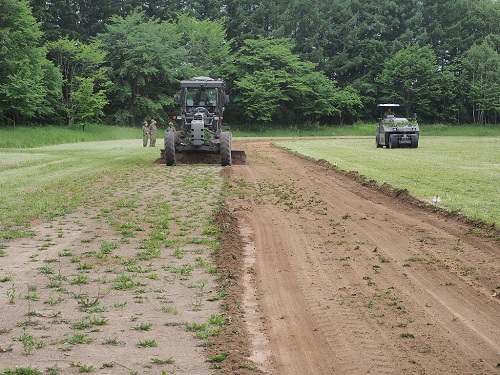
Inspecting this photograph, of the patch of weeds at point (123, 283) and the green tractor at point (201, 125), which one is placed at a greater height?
the green tractor at point (201, 125)

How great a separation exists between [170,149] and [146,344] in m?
17.2

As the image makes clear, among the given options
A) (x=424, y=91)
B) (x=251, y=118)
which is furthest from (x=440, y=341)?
(x=424, y=91)

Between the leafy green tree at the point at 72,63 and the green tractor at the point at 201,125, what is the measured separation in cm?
3365

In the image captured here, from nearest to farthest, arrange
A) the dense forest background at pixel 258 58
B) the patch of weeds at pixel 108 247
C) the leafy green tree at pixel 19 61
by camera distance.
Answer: the patch of weeds at pixel 108 247, the leafy green tree at pixel 19 61, the dense forest background at pixel 258 58

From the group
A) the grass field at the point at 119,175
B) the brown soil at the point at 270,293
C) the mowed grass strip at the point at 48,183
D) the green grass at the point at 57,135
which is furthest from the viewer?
the green grass at the point at 57,135

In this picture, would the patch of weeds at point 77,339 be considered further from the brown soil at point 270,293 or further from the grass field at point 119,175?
the grass field at point 119,175

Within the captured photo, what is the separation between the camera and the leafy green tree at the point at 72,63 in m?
56.8

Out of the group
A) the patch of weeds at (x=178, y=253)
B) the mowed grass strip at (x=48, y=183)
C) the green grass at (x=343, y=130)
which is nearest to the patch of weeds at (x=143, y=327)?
the patch of weeds at (x=178, y=253)

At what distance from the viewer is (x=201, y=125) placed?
23.1 m

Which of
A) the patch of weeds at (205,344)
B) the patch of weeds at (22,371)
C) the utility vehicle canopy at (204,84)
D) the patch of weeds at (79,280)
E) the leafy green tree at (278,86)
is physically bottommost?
the patch of weeds at (205,344)

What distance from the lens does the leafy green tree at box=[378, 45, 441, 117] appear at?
230 feet

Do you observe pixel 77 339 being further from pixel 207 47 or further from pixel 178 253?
pixel 207 47

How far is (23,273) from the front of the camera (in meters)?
7.55

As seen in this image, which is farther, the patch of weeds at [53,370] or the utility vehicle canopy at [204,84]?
the utility vehicle canopy at [204,84]
